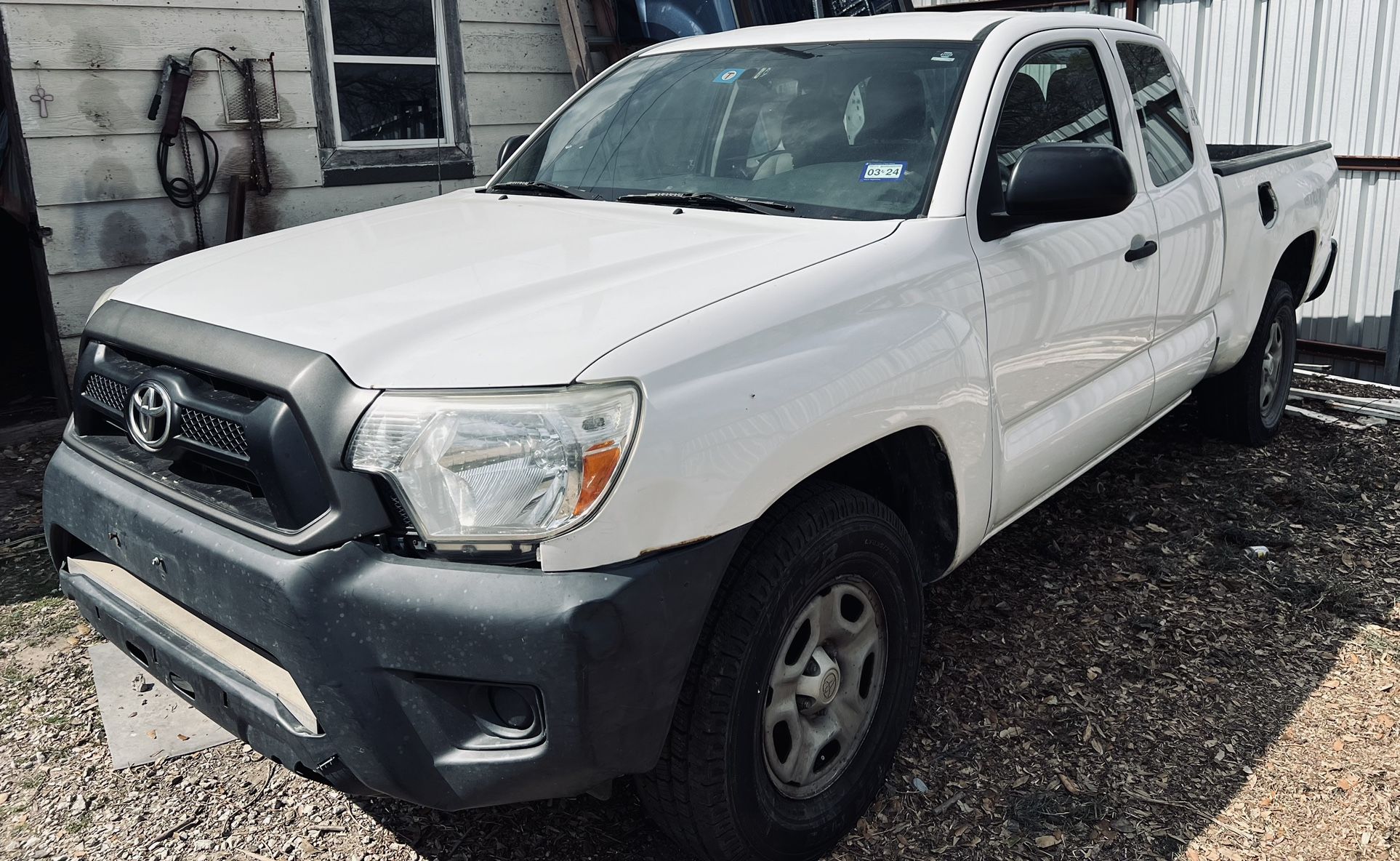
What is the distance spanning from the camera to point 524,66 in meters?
7.28

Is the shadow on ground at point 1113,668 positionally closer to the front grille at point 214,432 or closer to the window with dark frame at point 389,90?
the front grille at point 214,432

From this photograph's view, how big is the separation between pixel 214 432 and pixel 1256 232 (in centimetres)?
407

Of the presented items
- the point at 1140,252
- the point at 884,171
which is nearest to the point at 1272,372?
the point at 1140,252

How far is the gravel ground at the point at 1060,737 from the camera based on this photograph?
2684mm

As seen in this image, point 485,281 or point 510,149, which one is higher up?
point 510,149

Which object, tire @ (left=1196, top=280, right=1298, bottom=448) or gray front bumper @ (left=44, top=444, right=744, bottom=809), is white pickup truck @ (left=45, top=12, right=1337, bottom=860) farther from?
tire @ (left=1196, top=280, right=1298, bottom=448)

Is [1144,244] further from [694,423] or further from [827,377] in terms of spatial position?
[694,423]

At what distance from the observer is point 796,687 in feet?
8.09

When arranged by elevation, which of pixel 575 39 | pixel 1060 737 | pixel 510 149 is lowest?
pixel 1060 737

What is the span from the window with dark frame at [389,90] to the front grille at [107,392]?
164 inches

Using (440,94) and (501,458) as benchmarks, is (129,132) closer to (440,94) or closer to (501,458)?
(440,94)

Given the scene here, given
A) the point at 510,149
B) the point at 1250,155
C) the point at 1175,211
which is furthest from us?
the point at 1250,155

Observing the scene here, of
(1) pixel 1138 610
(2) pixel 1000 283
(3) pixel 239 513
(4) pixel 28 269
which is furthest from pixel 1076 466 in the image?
(4) pixel 28 269

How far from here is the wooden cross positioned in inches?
212
